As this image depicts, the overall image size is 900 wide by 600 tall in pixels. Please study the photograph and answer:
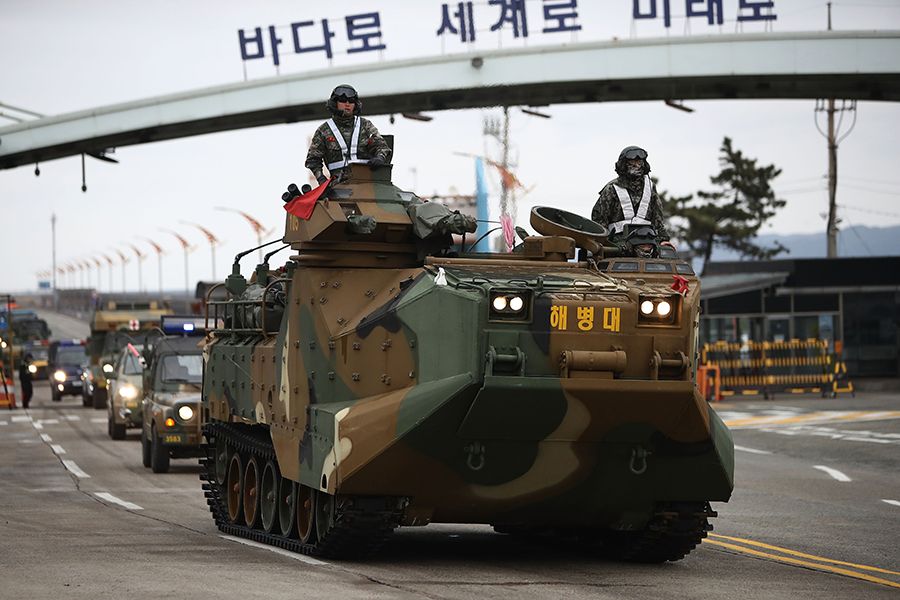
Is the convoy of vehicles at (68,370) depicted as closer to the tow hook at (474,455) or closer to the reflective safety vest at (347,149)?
the reflective safety vest at (347,149)

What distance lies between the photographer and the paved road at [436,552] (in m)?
9.21

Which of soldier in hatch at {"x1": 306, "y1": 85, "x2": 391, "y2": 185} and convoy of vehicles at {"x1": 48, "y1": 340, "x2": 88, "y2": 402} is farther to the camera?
convoy of vehicles at {"x1": 48, "y1": 340, "x2": 88, "y2": 402}

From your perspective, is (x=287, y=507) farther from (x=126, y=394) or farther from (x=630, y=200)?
(x=126, y=394)

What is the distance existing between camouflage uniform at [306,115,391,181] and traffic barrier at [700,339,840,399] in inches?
972

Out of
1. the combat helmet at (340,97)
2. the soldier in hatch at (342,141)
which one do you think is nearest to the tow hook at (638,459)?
the soldier in hatch at (342,141)

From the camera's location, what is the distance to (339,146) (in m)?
11.8

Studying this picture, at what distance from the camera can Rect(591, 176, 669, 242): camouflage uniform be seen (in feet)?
39.0

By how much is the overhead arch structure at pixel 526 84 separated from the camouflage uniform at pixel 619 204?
814 inches

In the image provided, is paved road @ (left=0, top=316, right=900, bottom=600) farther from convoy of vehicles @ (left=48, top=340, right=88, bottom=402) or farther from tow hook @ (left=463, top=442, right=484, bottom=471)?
convoy of vehicles @ (left=48, top=340, right=88, bottom=402)

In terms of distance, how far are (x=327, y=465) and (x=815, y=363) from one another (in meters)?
29.2

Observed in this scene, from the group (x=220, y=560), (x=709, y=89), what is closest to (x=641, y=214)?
(x=220, y=560)

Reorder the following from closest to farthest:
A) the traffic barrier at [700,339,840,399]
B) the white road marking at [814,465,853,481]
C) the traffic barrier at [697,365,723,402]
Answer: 1. the white road marking at [814,465,853,481]
2. the traffic barrier at [697,365,723,402]
3. the traffic barrier at [700,339,840,399]

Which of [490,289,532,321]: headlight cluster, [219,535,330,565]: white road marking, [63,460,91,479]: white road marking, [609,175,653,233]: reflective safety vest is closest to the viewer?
[490,289,532,321]: headlight cluster

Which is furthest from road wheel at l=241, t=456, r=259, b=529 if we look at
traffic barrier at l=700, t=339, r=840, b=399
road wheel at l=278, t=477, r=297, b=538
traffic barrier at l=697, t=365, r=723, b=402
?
traffic barrier at l=700, t=339, r=840, b=399
